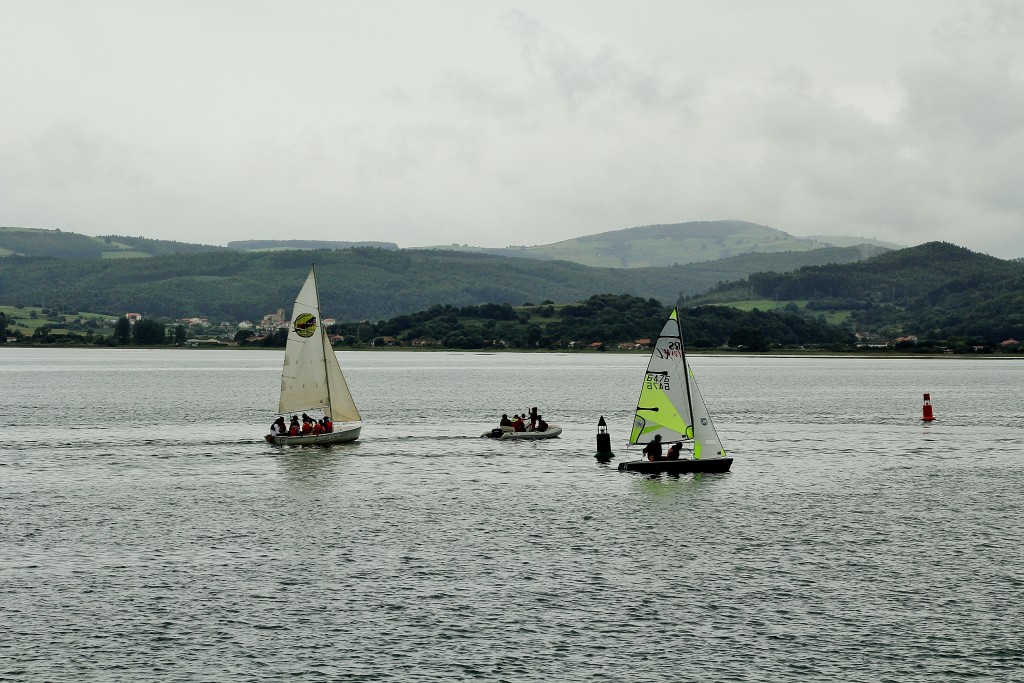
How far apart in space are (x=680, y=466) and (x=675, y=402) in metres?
3.90

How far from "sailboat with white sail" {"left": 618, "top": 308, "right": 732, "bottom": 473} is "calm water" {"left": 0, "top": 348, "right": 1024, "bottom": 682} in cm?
126

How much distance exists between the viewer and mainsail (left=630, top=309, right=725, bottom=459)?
6612 cm

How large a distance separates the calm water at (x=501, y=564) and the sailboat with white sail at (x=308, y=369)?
6.39 feet

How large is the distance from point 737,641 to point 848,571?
10694 millimetres

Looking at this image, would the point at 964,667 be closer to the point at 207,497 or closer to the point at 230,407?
the point at 207,497

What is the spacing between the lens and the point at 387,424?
4264 inches

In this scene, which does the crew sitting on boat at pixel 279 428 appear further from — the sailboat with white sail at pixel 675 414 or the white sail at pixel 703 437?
the white sail at pixel 703 437

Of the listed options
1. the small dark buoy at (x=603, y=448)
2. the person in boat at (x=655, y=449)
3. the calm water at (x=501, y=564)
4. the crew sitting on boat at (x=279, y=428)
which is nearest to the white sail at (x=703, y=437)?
the calm water at (x=501, y=564)

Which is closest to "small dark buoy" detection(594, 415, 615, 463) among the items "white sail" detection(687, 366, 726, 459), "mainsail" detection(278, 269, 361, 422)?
"white sail" detection(687, 366, 726, 459)

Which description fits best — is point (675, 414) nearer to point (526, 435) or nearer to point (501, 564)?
point (526, 435)

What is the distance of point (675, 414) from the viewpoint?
67250mm

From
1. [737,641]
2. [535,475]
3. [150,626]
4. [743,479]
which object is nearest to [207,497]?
[535,475]

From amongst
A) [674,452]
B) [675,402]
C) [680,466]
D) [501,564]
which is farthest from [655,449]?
[501,564]

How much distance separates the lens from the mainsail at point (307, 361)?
261 ft
